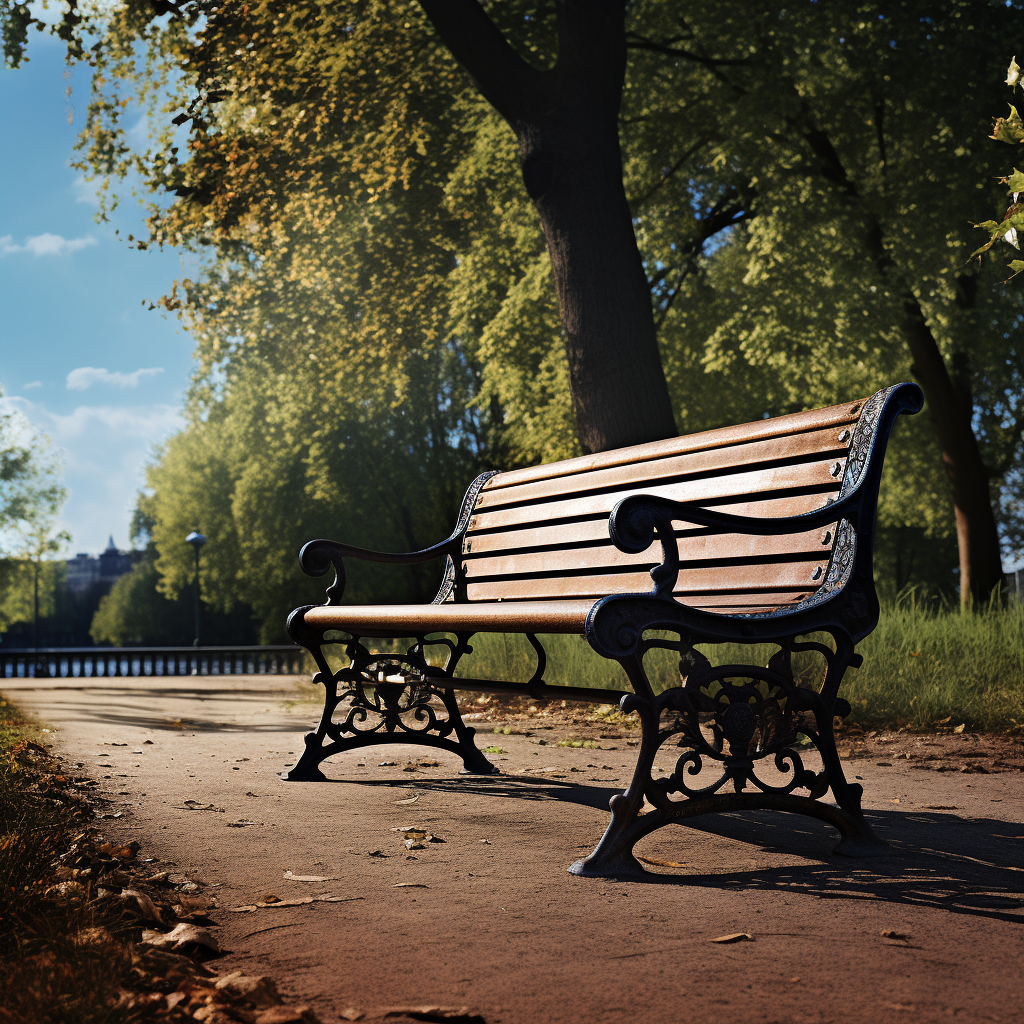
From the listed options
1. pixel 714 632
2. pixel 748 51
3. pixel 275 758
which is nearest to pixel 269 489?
pixel 748 51

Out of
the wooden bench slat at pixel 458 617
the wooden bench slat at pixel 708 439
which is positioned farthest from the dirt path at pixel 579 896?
the wooden bench slat at pixel 708 439

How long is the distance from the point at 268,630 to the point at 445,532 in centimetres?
987

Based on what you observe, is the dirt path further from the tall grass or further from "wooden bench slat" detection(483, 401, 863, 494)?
"wooden bench slat" detection(483, 401, 863, 494)

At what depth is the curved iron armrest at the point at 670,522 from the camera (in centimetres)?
266

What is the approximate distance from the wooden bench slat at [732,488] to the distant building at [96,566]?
428 feet

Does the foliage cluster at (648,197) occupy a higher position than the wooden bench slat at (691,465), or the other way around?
the foliage cluster at (648,197)

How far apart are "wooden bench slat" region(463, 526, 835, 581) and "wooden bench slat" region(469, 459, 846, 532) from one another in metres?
0.12

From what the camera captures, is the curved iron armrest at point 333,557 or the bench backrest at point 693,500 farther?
the curved iron armrest at point 333,557

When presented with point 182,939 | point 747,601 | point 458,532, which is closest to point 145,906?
point 182,939

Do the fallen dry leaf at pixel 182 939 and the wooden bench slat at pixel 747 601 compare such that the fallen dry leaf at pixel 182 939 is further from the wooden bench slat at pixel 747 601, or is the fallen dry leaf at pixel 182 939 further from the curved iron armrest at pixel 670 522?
the wooden bench slat at pixel 747 601

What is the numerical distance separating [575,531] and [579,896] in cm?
201

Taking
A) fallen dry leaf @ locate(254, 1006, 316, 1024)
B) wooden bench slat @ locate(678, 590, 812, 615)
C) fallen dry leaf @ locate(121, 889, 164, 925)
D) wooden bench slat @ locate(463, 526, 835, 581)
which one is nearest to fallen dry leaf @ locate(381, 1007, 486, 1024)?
fallen dry leaf @ locate(254, 1006, 316, 1024)

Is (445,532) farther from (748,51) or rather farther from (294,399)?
(748,51)

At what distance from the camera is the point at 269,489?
1240 inches
